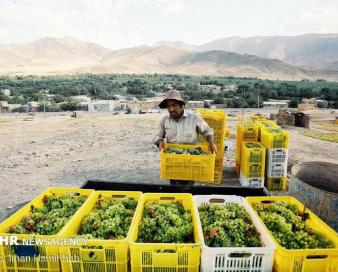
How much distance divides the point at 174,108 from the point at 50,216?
286cm

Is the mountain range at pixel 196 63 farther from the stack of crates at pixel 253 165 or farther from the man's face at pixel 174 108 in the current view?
the man's face at pixel 174 108

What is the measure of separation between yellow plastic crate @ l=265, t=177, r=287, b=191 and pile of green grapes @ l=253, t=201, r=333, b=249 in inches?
196

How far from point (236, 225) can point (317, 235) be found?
0.70m

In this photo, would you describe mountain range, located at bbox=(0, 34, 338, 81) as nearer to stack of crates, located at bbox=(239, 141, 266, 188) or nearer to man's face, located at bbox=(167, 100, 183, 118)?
stack of crates, located at bbox=(239, 141, 266, 188)

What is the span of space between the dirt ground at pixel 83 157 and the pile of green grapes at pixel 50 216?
15.6 feet

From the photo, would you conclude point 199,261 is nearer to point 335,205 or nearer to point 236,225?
point 236,225

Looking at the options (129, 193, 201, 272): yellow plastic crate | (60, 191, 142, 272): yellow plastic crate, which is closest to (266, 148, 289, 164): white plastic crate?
(129, 193, 201, 272): yellow plastic crate

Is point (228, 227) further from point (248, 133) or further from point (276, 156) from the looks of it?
point (248, 133)

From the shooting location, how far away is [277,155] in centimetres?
775

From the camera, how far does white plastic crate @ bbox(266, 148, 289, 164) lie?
25.3ft

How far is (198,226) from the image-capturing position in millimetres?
2578

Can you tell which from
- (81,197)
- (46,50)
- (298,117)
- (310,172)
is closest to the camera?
(81,197)

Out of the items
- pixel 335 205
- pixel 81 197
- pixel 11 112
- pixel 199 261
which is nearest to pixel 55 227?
pixel 81 197

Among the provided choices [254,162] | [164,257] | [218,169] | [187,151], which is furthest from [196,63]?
[164,257]
